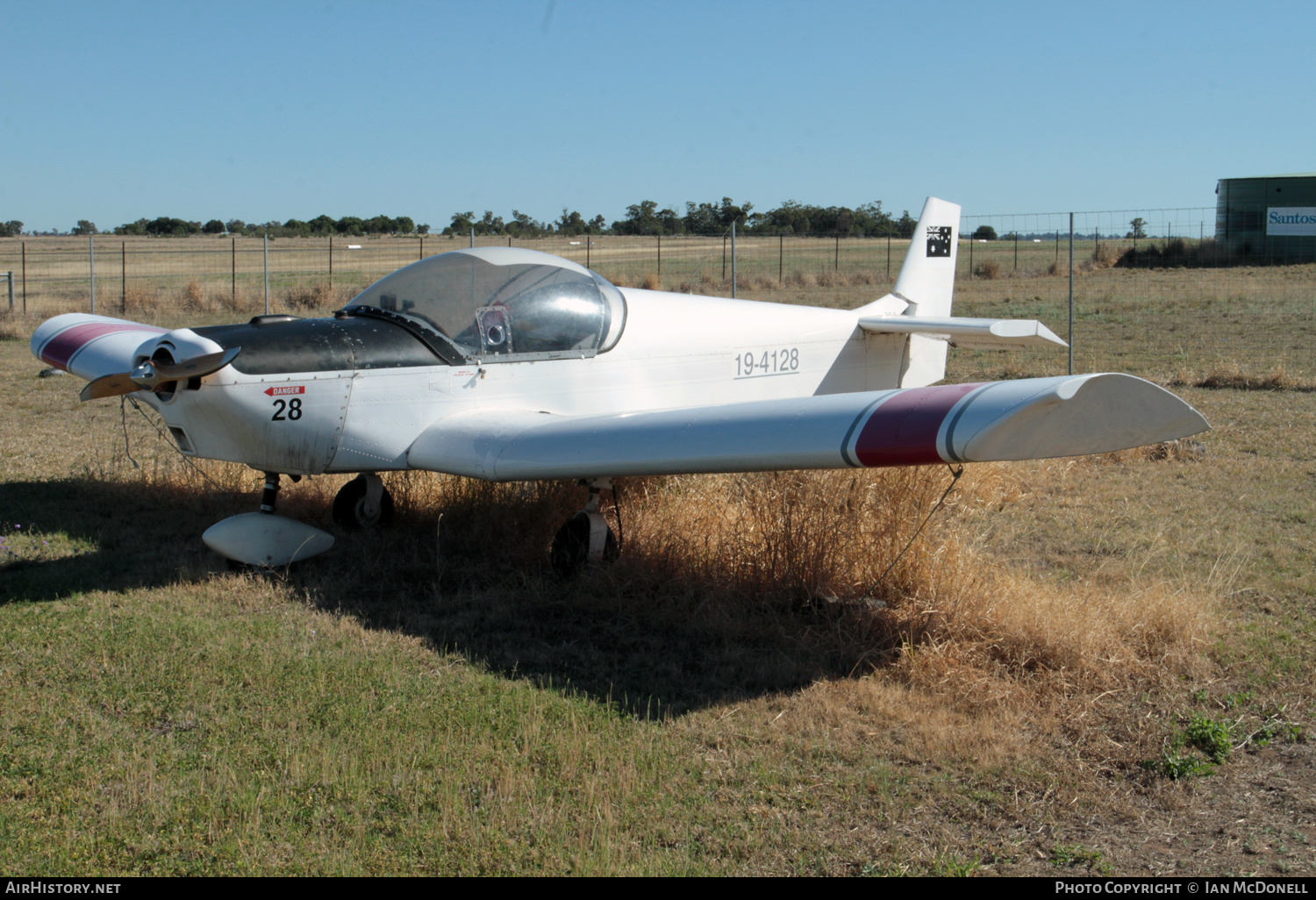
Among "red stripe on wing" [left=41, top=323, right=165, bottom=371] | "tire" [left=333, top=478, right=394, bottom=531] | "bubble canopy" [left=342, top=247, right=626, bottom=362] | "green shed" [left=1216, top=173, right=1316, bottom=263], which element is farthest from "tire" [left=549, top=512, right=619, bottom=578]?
"green shed" [left=1216, top=173, right=1316, bottom=263]

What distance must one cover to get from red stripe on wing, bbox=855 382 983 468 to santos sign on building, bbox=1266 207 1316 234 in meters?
32.6

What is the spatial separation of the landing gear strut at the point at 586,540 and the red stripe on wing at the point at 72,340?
14.1 feet

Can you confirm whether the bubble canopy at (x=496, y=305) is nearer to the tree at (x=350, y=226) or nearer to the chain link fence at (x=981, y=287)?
the chain link fence at (x=981, y=287)

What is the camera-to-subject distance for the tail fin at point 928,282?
915cm

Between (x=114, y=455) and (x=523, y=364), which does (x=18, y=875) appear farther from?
(x=114, y=455)

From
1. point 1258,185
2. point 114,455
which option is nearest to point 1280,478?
point 114,455

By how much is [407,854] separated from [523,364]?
151 inches

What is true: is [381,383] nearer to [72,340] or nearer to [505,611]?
[505,611]

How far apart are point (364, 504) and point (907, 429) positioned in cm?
425

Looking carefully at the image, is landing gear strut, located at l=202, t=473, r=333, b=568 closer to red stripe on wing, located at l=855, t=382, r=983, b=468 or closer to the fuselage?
the fuselage

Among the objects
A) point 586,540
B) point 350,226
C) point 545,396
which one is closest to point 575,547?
point 586,540

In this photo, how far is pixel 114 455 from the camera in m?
8.83

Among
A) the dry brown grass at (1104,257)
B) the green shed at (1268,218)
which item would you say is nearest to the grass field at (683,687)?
the dry brown grass at (1104,257)

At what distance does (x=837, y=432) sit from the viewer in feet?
14.2
